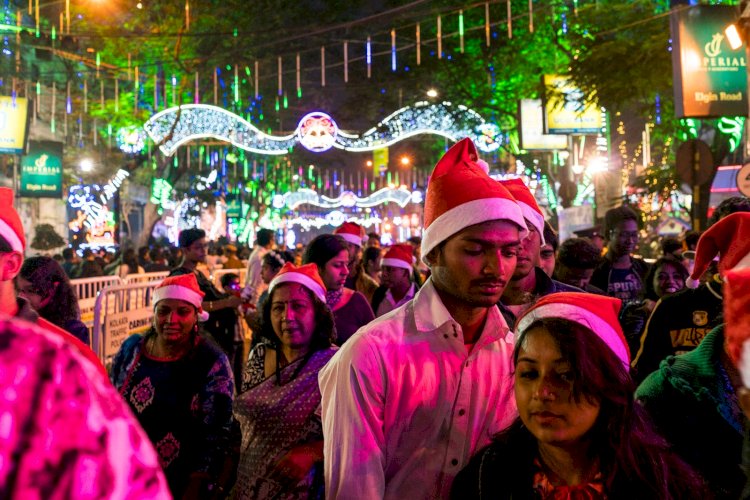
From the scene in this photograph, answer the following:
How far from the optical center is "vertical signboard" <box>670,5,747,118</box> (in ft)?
40.7

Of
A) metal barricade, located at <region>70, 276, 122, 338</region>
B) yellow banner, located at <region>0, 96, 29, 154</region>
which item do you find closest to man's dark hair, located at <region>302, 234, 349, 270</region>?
metal barricade, located at <region>70, 276, 122, 338</region>

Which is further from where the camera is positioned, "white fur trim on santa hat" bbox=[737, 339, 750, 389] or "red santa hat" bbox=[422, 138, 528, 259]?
"red santa hat" bbox=[422, 138, 528, 259]

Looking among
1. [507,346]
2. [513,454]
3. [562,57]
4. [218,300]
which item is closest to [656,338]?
[507,346]

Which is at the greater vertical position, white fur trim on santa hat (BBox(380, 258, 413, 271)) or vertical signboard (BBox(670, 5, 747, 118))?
vertical signboard (BBox(670, 5, 747, 118))

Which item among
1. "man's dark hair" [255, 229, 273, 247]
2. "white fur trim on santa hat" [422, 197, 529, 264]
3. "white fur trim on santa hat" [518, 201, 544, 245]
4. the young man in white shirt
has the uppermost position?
"man's dark hair" [255, 229, 273, 247]

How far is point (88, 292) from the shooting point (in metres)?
12.1

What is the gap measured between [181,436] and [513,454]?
293 centimetres

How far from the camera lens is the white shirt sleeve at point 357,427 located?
2500 millimetres

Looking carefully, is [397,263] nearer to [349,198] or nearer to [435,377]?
[435,377]

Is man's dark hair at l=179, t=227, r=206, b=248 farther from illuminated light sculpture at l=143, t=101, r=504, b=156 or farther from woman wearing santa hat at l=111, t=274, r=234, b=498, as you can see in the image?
illuminated light sculpture at l=143, t=101, r=504, b=156

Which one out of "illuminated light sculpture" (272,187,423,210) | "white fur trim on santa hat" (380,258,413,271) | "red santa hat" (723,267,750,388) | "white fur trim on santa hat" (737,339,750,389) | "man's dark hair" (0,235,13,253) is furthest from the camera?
"illuminated light sculpture" (272,187,423,210)

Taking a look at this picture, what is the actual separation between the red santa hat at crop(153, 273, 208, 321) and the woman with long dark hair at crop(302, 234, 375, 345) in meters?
1.08

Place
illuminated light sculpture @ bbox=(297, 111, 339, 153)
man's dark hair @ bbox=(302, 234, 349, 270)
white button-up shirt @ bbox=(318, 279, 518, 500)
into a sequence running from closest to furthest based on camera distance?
white button-up shirt @ bbox=(318, 279, 518, 500) < man's dark hair @ bbox=(302, 234, 349, 270) < illuminated light sculpture @ bbox=(297, 111, 339, 153)

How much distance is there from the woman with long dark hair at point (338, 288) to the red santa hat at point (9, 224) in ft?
11.7
